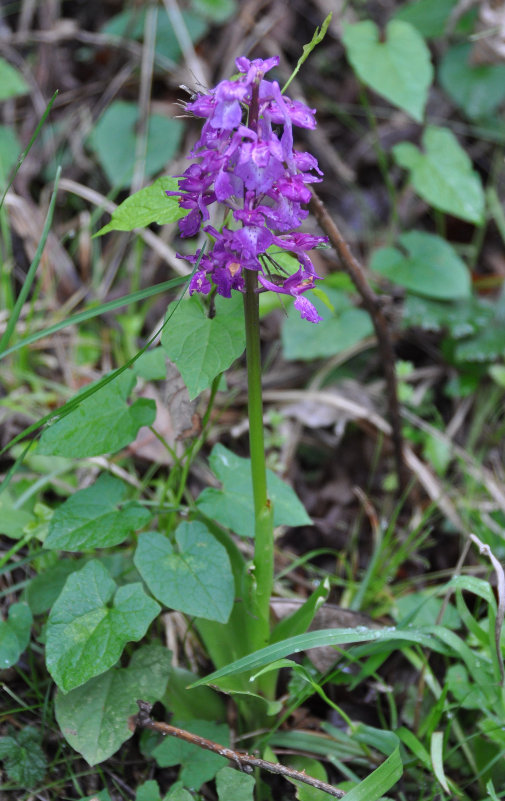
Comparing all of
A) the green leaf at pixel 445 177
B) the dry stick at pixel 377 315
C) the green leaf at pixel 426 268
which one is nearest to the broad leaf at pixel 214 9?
the green leaf at pixel 445 177

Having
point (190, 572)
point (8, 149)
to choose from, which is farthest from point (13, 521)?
point (8, 149)

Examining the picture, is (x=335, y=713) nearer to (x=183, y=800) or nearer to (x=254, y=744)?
(x=254, y=744)

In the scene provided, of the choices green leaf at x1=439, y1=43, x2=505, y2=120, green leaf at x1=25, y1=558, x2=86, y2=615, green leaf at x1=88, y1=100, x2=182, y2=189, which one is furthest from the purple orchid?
green leaf at x1=439, y1=43, x2=505, y2=120

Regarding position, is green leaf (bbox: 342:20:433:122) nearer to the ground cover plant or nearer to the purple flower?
the ground cover plant

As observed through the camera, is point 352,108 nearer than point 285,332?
No

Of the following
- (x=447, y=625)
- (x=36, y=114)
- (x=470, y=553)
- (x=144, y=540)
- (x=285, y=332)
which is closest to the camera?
(x=144, y=540)

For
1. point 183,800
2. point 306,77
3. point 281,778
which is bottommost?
point 281,778

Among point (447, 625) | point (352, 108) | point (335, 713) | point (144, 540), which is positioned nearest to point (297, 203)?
point (144, 540)
